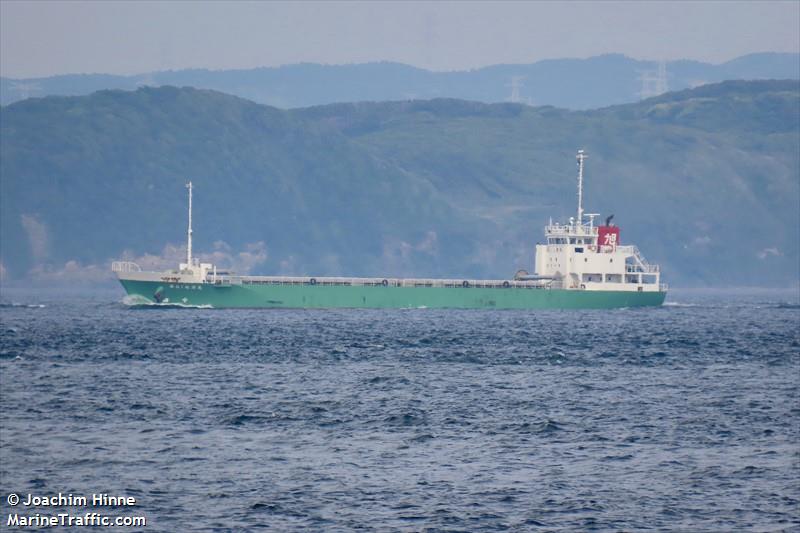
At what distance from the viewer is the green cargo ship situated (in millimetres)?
91312

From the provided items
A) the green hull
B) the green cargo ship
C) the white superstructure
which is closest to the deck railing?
the green cargo ship

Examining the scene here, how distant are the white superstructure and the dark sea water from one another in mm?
31675

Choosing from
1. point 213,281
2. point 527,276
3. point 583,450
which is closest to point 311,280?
point 213,281

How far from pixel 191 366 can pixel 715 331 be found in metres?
37.4

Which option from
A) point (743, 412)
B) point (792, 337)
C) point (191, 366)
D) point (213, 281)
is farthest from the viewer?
point (213, 281)

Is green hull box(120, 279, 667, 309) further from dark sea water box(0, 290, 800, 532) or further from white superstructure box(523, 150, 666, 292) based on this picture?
dark sea water box(0, 290, 800, 532)

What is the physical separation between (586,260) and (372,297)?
1651 cm

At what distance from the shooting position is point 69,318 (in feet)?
280

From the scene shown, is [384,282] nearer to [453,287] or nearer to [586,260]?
[453,287]

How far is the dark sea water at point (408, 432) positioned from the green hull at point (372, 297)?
2623cm

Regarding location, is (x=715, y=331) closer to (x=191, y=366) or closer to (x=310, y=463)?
(x=191, y=366)

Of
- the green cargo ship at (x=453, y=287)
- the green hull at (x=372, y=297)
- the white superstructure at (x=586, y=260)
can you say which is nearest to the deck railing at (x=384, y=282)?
the green cargo ship at (x=453, y=287)

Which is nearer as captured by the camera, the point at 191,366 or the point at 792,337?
the point at 191,366

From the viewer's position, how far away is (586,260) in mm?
96812
